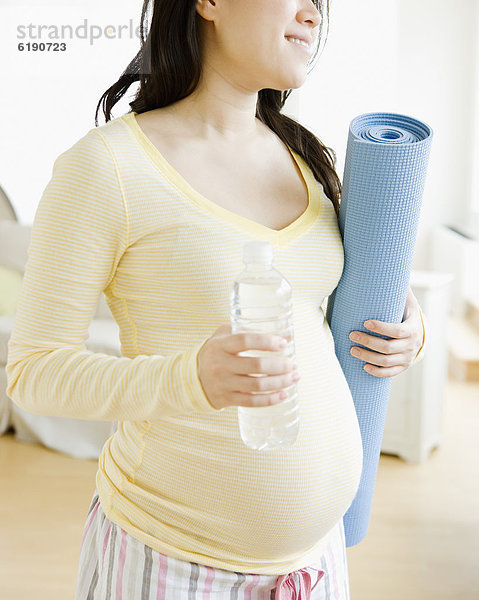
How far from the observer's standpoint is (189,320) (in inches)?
35.1

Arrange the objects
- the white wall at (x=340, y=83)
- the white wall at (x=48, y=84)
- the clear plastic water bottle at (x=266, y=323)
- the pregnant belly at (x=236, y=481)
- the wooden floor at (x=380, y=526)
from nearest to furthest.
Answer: the clear plastic water bottle at (x=266, y=323), the pregnant belly at (x=236, y=481), the wooden floor at (x=380, y=526), the white wall at (x=340, y=83), the white wall at (x=48, y=84)

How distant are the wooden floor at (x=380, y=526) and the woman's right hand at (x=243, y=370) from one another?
187 cm

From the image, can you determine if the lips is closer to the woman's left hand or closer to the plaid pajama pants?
the woman's left hand

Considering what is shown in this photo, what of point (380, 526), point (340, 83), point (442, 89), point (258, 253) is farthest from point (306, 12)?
point (442, 89)

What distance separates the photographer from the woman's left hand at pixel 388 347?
3.51 ft

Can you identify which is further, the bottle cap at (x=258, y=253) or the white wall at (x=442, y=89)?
the white wall at (x=442, y=89)

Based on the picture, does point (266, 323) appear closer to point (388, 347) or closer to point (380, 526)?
point (388, 347)

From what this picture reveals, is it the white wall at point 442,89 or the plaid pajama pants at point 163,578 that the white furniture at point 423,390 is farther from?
the white wall at point 442,89

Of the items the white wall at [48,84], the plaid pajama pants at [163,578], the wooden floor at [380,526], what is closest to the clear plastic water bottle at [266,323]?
the plaid pajama pants at [163,578]

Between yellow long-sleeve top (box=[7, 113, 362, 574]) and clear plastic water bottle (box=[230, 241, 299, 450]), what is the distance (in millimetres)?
60

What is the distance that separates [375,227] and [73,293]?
0.44m

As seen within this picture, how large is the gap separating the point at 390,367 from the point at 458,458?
244 centimetres

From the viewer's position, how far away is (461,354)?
460 centimetres

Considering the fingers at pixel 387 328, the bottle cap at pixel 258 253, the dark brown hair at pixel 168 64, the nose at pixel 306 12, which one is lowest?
the fingers at pixel 387 328
